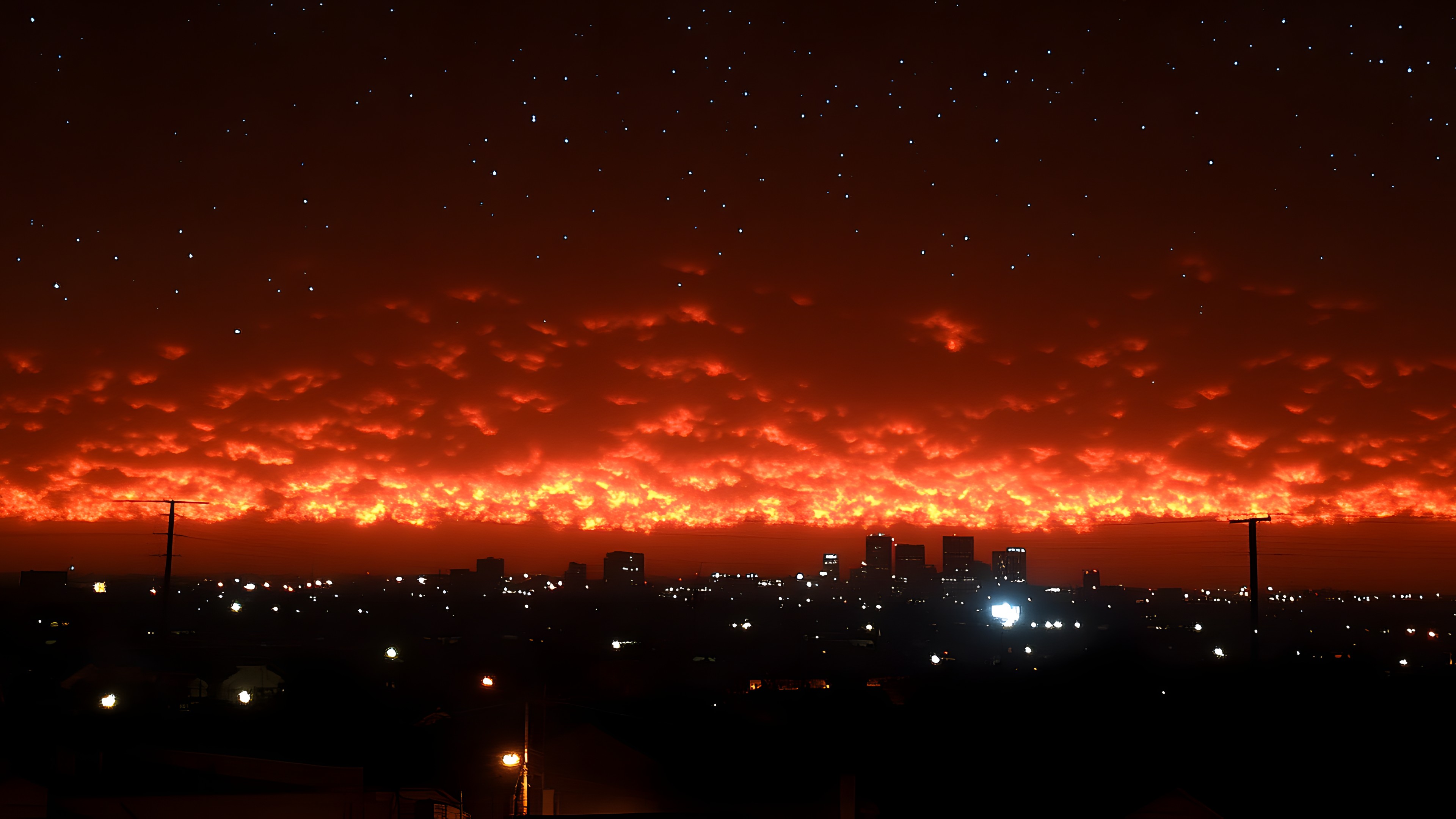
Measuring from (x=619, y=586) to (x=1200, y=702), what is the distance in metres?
146

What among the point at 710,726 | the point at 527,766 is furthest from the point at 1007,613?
the point at 527,766

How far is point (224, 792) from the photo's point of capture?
16484 mm

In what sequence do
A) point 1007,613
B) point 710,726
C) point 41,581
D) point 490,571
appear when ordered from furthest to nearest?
point 490,571 → point 41,581 → point 1007,613 → point 710,726

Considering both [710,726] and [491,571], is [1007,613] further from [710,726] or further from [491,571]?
[491,571]

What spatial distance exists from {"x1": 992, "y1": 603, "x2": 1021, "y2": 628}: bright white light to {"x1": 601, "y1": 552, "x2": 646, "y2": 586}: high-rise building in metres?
95.7

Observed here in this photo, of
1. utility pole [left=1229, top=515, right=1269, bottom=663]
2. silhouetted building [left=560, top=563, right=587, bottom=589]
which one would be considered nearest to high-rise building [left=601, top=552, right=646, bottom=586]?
silhouetted building [left=560, top=563, right=587, bottom=589]

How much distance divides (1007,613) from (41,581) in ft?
305

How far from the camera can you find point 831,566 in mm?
165875

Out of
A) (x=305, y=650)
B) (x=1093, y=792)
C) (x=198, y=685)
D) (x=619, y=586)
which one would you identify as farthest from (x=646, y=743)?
(x=619, y=586)

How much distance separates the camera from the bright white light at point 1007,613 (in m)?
69.1

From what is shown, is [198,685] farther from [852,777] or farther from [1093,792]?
[1093,792]

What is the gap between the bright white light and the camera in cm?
6906

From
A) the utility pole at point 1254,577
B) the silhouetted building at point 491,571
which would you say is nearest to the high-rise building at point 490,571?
the silhouetted building at point 491,571

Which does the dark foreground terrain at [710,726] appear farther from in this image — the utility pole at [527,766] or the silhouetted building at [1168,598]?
the silhouetted building at [1168,598]
